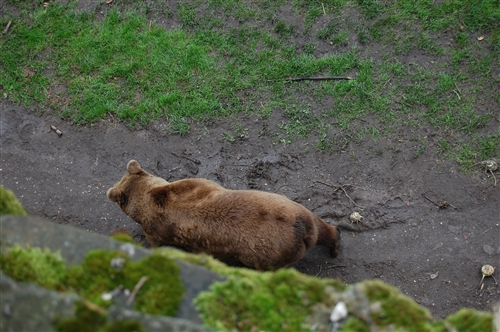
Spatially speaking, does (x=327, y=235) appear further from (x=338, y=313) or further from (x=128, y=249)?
(x=128, y=249)

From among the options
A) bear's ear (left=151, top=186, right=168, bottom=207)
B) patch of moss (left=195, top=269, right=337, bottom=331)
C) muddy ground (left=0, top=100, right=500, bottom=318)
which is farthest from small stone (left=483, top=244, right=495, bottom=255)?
bear's ear (left=151, top=186, right=168, bottom=207)

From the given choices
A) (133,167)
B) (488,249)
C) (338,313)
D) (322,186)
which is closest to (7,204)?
(133,167)

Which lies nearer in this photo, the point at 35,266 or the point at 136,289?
the point at 136,289

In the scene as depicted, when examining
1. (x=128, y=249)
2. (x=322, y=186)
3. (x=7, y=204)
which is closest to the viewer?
(x=128, y=249)

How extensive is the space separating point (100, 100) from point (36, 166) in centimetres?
138

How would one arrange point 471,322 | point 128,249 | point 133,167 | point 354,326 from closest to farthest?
point 354,326 < point 471,322 < point 128,249 < point 133,167

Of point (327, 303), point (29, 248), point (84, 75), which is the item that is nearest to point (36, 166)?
point (84, 75)

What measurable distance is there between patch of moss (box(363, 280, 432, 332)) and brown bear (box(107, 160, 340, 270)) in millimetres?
2072

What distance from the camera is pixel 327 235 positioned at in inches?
235

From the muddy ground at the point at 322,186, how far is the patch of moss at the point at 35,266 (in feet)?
10.5

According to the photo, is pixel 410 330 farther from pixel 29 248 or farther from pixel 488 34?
pixel 488 34

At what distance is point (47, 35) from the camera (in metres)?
8.17

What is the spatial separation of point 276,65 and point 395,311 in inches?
204

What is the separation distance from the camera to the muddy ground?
6160 mm
